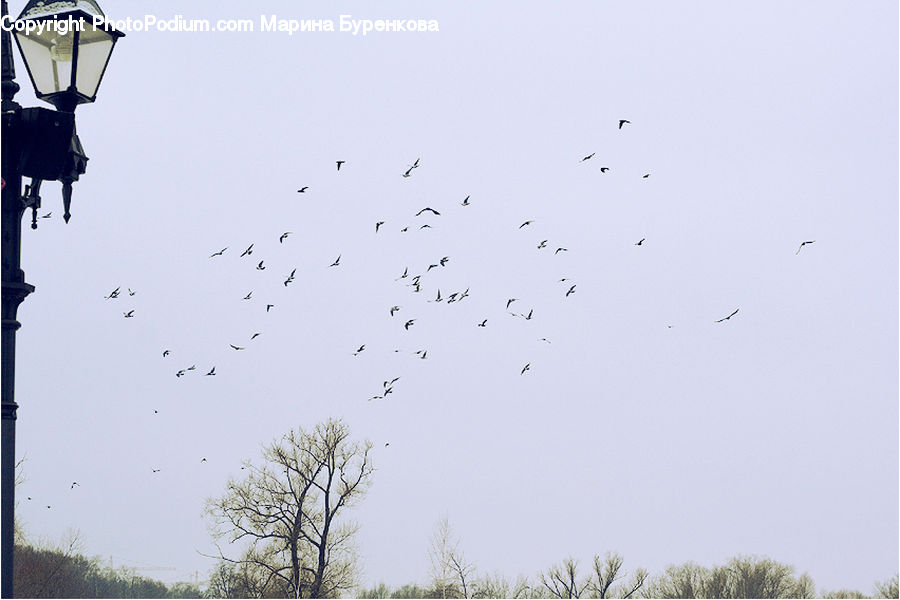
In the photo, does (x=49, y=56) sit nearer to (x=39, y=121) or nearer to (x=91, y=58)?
(x=91, y=58)

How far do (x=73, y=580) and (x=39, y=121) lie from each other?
7599 cm

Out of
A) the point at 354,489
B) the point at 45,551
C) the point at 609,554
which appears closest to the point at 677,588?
the point at 609,554

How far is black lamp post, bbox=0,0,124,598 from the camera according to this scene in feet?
25.9

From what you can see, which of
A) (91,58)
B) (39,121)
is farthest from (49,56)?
(39,121)

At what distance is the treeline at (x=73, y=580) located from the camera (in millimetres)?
64375

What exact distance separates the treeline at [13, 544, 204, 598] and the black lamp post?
1510 inches

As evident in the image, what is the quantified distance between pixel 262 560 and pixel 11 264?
45.0m

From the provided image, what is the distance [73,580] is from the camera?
77.6 meters

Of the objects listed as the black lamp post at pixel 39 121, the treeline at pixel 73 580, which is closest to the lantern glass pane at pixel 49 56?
the black lamp post at pixel 39 121

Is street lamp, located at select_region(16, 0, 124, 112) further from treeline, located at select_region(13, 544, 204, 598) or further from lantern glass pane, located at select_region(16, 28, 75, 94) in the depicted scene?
treeline, located at select_region(13, 544, 204, 598)

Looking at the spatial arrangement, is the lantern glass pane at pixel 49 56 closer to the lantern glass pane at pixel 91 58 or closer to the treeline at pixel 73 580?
the lantern glass pane at pixel 91 58

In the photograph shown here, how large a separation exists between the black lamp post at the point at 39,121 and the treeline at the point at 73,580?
38345mm

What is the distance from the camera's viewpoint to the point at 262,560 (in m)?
51.1

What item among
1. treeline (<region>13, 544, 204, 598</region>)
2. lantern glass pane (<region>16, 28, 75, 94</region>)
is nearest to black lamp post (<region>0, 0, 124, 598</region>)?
lantern glass pane (<region>16, 28, 75, 94</region>)
